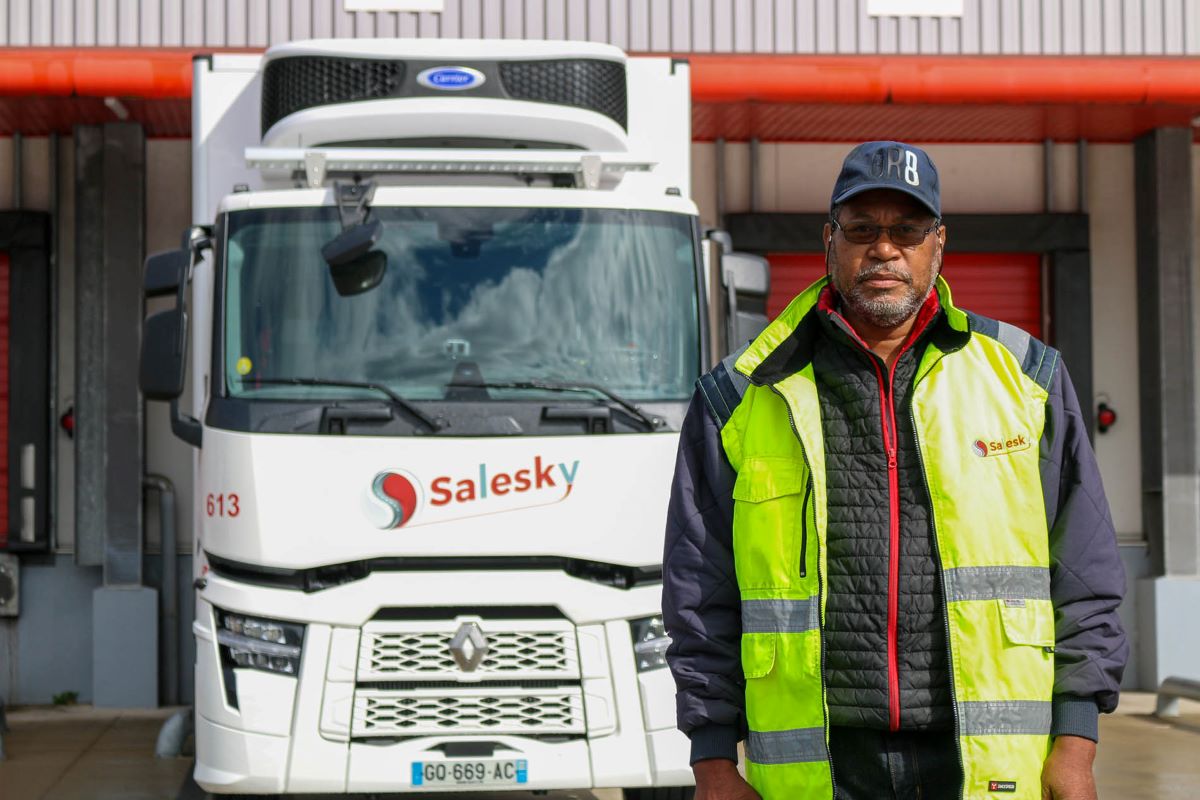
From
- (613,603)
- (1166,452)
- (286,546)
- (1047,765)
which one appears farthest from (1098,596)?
(1166,452)

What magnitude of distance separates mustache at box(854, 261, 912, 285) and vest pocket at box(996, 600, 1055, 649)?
1.92 feet

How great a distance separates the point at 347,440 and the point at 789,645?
2.99 m

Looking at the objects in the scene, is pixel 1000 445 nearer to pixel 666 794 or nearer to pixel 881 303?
pixel 881 303

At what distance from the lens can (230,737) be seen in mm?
5504

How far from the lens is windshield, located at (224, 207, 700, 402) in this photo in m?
5.78

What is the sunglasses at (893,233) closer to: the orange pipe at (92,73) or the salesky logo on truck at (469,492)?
the salesky logo on truck at (469,492)

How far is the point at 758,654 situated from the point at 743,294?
11.9 feet

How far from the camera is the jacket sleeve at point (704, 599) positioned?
2.87 meters

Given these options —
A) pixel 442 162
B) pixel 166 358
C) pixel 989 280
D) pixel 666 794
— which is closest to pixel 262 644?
pixel 166 358

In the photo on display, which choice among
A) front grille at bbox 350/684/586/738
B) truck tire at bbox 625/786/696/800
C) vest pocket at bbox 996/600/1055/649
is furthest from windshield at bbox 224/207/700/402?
vest pocket at bbox 996/600/1055/649

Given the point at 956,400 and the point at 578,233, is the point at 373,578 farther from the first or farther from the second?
the point at 956,400

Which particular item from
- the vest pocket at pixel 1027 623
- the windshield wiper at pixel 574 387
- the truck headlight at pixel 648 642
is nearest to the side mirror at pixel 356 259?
the windshield wiper at pixel 574 387

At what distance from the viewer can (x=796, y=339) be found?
9.69 ft

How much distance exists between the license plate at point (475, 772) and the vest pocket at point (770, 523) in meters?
2.82
